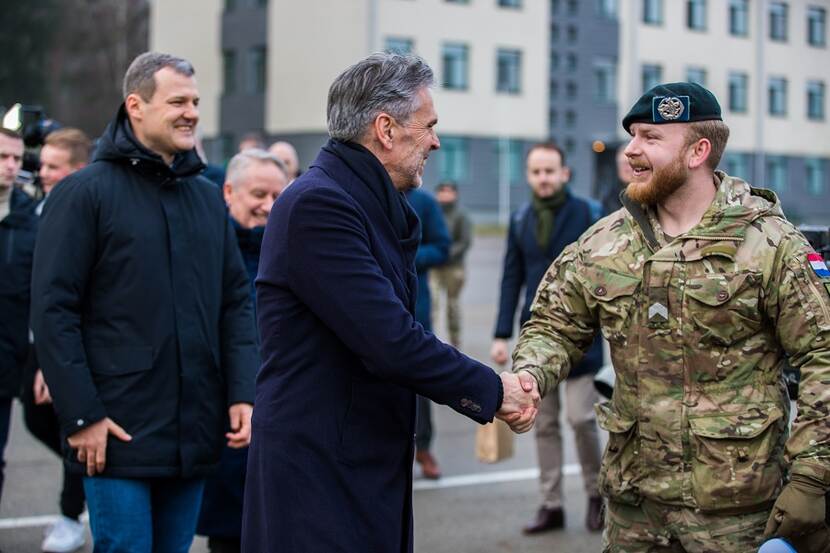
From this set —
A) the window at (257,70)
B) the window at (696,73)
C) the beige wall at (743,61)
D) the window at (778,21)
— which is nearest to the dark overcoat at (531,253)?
the window at (257,70)

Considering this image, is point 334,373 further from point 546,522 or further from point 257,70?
point 257,70

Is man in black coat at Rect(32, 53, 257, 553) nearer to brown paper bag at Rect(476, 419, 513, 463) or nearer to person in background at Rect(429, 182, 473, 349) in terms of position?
brown paper bag at Rect(476, 419, 513, 463)

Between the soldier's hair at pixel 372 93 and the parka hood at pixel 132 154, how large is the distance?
4.07 ft

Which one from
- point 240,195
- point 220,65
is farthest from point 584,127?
point 240,195

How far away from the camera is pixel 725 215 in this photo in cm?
350

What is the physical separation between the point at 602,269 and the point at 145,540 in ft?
6.11

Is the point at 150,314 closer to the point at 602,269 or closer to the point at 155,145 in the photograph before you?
the point at 155,145

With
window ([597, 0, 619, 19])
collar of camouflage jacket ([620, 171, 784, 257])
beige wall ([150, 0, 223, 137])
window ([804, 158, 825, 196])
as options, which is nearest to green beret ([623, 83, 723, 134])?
collar of camouflage jacket ([620, 171, 784, 257])

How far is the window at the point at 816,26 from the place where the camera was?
153 ft

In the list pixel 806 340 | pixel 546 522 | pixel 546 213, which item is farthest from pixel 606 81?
pixel 806 340

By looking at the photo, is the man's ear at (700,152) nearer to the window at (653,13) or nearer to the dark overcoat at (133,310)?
the dark overcoat at (133,310)

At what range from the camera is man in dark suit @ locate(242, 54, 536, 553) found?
3047mm

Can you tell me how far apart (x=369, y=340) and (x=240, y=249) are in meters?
2.40

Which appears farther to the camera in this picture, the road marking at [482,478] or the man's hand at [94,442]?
the road marking at [482,478]
